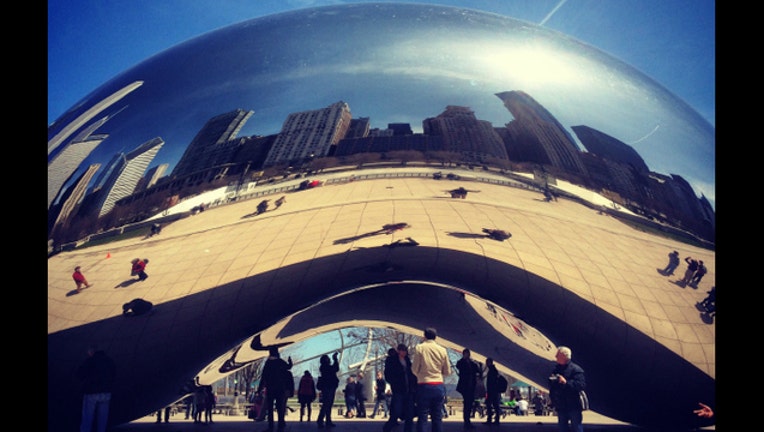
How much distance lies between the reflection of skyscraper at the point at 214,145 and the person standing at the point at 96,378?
1.10 meters

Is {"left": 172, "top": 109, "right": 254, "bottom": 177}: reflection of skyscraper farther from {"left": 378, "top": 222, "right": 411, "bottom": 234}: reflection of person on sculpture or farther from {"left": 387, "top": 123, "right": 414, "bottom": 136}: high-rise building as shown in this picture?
{"left": 378, "top": 222, "right": 411, "bottom": 234}: reflection of person on sculpture

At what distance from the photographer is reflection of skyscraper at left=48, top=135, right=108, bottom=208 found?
2811mm

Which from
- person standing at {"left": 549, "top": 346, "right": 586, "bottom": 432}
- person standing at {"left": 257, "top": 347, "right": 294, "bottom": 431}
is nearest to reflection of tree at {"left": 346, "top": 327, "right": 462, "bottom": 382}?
person standing at {"left": 257, "top": 347, "right": 294, "bottom": 431}

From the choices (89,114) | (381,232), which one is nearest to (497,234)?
(381,232)

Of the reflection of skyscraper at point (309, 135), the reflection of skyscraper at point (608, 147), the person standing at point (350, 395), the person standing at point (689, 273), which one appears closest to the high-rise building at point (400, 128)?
the reflection of skyscraper at point (309, 135)

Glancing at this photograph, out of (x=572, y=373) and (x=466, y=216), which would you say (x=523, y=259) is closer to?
(x=466, y=216)

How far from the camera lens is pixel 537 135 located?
2621 mm

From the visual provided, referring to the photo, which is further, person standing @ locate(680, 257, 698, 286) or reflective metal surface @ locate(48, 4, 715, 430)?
person standing @ locate(680, 257, 698, 286)

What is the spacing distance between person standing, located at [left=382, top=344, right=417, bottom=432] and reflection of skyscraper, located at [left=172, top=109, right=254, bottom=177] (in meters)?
1.63

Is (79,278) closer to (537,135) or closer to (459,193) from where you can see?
(459,193)

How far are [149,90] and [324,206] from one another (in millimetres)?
1488

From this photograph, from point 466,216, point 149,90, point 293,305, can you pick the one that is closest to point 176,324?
point 293,305

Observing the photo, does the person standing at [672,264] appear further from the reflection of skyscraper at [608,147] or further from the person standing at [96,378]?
the person standing at [96,378]
